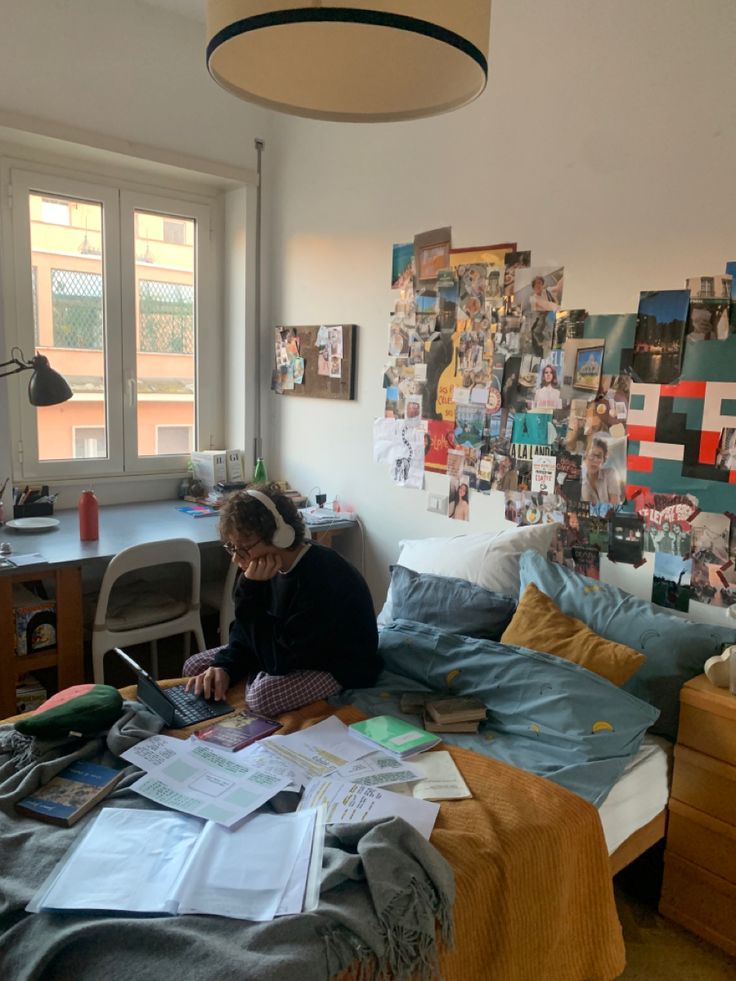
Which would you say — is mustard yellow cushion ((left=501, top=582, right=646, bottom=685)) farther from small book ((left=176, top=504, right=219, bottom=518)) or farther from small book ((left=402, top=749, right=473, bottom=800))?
small book ((left=176, top=504, right=219, bottom=518))

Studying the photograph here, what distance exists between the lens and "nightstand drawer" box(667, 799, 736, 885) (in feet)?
6.01

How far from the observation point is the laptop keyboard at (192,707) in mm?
1898

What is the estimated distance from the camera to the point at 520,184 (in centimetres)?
257

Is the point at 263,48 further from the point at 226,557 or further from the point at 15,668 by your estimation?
the point at 226,557

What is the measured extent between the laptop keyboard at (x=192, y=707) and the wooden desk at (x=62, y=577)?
771mm

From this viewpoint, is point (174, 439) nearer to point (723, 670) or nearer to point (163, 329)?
point (163, 329)

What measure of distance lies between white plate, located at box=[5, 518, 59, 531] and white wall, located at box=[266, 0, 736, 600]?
1234 millimetres

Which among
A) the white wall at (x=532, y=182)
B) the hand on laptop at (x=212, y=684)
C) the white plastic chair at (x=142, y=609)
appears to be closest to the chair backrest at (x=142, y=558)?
the white plastic chair at (x=142, y=609)

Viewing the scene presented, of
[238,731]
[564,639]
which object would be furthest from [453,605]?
[238,731]

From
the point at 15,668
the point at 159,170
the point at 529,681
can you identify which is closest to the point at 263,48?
the point at 529,681

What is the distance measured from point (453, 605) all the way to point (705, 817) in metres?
0.88

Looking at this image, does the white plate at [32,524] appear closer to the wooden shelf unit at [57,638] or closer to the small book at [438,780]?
the wooden shelf unit at [57,638]

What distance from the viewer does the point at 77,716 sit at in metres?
1.67

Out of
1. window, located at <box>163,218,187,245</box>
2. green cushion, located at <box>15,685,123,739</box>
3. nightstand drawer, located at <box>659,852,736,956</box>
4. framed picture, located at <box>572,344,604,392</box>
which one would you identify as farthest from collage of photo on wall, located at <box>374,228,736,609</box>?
green cushion, located at <box>15,685,123,739</box>
